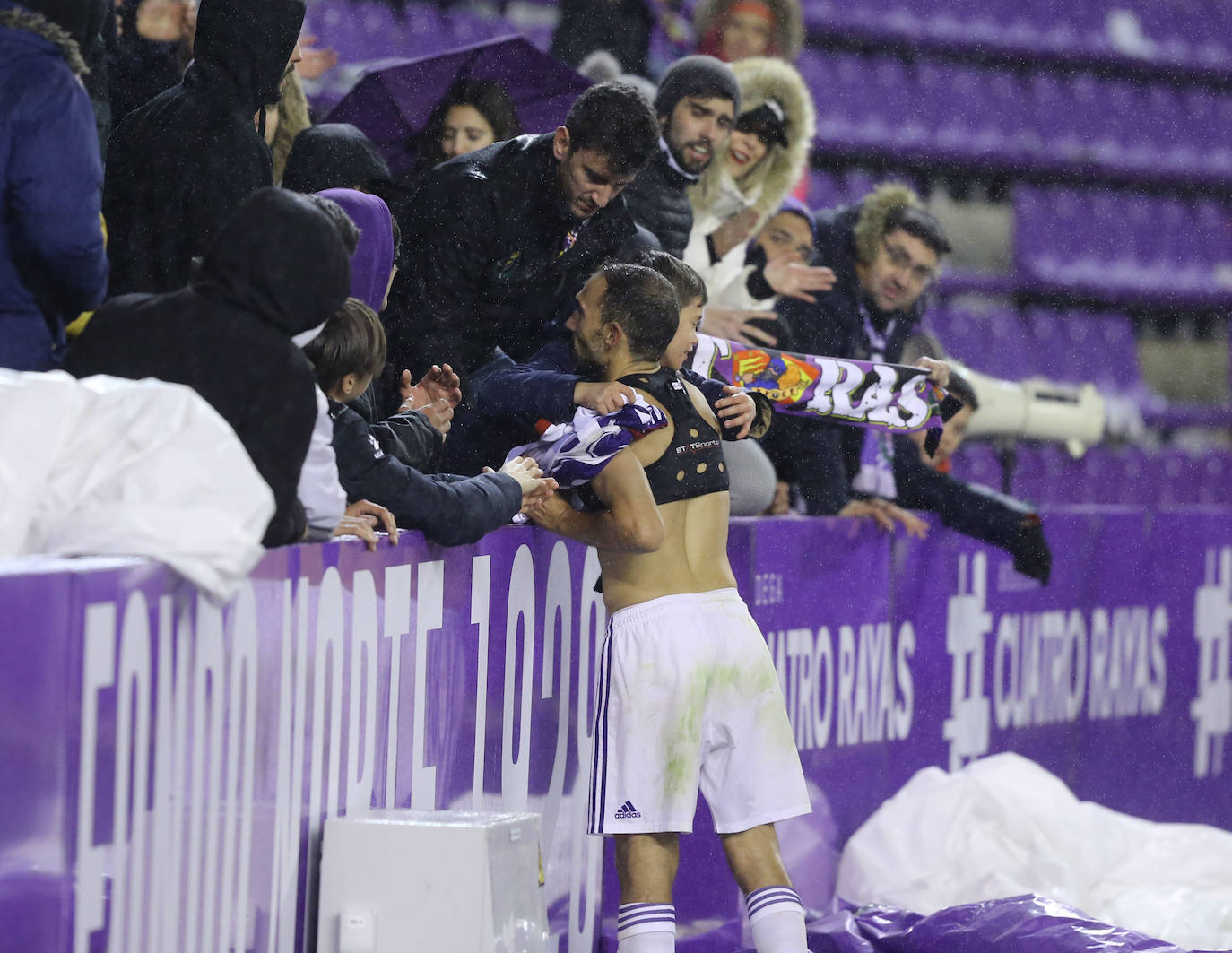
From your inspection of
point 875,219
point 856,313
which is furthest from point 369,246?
point 875,219

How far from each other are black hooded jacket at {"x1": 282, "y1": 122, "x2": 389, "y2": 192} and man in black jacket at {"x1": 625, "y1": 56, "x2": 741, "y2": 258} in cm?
A: 98

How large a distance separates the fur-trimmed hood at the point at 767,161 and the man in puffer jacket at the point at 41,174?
278cm

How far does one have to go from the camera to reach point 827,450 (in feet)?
17.9

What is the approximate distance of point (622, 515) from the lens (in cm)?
355

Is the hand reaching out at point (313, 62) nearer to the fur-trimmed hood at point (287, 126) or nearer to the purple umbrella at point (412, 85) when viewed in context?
the purple umbrella at point (412, 85)

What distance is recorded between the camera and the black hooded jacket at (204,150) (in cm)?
352

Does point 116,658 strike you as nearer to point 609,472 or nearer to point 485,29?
point 609,472

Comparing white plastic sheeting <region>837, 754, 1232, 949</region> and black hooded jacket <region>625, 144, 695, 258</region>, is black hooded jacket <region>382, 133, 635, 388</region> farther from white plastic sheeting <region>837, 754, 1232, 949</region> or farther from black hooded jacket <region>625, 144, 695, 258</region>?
white plastic sheeting <region>837, 754, 1232, 949</region>

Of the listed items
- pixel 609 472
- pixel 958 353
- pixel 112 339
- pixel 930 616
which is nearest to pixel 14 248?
pixel 112 339

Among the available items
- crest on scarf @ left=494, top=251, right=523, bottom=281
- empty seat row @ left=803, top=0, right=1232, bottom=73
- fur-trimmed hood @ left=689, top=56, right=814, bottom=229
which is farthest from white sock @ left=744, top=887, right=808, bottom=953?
empty seat row @ left=803, top=0, right=1232, bottom=73

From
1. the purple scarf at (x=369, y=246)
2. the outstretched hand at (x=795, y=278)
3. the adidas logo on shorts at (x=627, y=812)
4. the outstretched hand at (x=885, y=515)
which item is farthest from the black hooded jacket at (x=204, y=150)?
the outstretched hand at (x=885, y=515)

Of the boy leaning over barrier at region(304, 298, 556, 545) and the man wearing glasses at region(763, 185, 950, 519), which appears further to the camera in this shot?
the man wearing glasses at region(763, 185, 950, 519)

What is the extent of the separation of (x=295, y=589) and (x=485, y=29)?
284 inches

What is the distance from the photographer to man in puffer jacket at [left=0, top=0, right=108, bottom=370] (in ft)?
9.32
